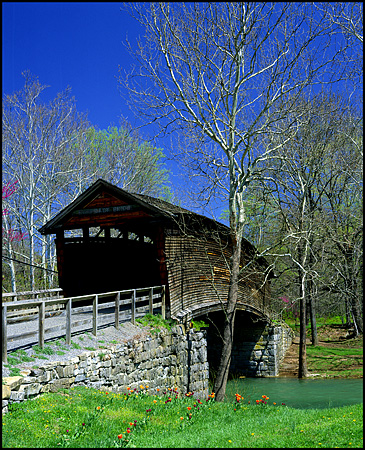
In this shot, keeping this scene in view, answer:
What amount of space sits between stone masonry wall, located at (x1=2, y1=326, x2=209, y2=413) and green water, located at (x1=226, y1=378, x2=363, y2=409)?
60.8 inches

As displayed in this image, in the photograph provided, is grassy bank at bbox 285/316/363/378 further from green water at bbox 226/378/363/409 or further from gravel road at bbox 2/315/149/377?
gravel road at bbox 2/315/149/377

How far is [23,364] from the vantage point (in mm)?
7000

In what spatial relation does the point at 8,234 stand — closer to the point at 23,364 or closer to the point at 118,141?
the point at 118,141

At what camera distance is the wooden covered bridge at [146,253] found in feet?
41.9

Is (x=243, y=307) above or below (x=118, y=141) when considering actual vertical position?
below

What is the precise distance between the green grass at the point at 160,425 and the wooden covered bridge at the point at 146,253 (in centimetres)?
413

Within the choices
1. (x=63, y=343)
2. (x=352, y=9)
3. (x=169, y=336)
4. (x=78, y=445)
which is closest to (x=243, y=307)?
(x=169, y=336)

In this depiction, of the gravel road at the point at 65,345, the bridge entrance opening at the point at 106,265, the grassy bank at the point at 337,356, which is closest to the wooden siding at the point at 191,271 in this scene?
the bridge entrance opening at the point at 106,265

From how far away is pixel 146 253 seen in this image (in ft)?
53.8

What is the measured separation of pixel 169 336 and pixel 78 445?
671cm

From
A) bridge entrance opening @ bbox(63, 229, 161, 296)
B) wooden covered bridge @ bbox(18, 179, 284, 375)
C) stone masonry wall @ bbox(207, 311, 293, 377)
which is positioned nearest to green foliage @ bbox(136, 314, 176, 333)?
wooden covered bridge @ bbox(18, 179, 284, 375)

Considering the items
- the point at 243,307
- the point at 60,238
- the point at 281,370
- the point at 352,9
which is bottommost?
the point at 281,370

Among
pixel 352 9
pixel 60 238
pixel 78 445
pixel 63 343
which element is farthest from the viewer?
pixel 60 238

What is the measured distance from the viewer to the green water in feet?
43.4
